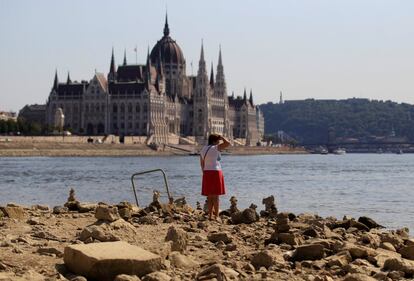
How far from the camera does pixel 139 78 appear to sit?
180 metres

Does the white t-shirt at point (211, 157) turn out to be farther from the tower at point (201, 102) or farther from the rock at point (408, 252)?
the tower at point (201, 102)

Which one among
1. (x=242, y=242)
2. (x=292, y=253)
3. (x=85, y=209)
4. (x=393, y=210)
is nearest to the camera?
(x=292, y=253)

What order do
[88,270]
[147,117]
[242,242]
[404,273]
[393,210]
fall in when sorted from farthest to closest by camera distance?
[147,117] → [393,210] → [242,242] → [404,273] → [88,270]

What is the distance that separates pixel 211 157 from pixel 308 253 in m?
3.71

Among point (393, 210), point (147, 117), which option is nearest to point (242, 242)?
point (393, 210)

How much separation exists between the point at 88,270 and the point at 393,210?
1946cm

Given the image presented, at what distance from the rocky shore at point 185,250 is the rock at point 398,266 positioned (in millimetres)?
13

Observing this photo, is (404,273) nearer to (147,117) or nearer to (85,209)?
(85,209)

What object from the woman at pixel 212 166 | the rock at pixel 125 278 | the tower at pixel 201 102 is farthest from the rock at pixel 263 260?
the tower at pixel 201 102

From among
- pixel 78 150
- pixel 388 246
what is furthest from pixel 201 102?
pixel 388 246

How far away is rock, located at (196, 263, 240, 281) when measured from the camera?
9.05 metres

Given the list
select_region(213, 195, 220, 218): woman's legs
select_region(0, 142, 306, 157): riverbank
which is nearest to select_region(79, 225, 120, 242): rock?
select_region(213, 195, 220, 218): woman's legs

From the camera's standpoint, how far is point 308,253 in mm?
11008

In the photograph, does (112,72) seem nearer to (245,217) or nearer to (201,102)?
(201,102)
